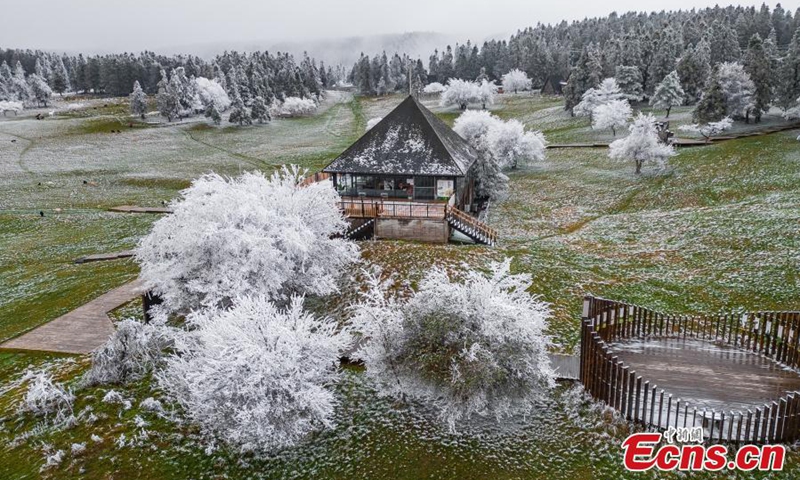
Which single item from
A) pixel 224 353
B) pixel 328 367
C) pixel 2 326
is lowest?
pixel 2 326

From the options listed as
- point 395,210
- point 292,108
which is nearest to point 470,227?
point 395,210

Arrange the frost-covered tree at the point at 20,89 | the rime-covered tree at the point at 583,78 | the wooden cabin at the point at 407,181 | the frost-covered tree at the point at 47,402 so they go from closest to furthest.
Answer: the frost-covered tree at the point at 47,402 → the wooden cabin at the point at 407,181 → the rime-covered tree at the point at 583,78 → the frost-covered tree at the point at 20,89

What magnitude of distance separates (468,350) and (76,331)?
18.1 m

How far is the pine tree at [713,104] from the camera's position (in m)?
55.7

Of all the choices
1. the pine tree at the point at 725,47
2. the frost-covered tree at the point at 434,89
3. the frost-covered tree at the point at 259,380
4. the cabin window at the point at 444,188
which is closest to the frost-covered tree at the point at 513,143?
the cabin window at the point at 444,188

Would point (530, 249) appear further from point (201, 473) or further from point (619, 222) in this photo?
point (201, 473)

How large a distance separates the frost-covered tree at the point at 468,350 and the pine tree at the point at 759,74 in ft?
185

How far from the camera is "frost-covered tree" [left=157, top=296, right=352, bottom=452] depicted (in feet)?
40.5

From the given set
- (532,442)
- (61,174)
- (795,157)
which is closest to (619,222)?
(795,157)

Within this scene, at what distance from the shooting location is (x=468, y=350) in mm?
12578

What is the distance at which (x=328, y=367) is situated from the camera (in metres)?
14.1

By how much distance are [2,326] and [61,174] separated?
4719cm

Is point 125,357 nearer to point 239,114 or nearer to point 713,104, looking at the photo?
point 713,104

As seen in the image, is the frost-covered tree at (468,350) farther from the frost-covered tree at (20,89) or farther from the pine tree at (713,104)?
the frost-covered tree at (20,89)
